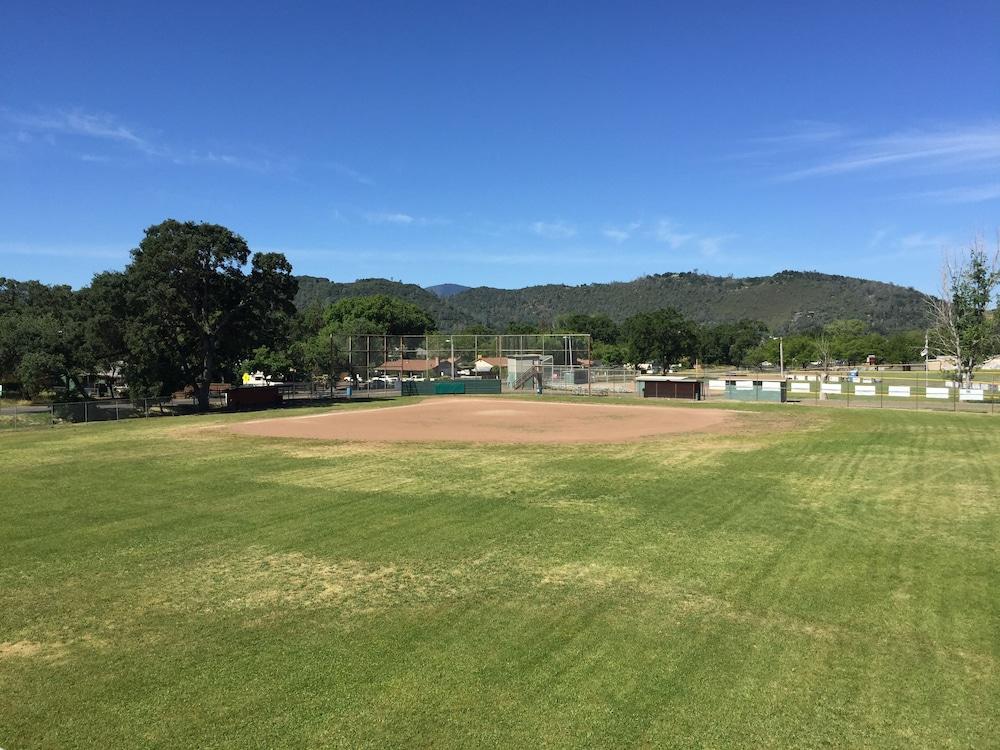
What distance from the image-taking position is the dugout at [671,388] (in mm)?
54250

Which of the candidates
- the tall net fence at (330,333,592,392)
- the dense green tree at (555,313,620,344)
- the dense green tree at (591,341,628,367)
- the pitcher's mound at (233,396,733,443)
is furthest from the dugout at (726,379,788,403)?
the dense green tree at (555,313,620,344)

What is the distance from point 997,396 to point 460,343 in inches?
1841

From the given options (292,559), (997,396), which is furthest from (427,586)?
(997,396)

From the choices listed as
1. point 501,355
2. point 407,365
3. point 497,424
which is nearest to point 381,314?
point 407,365

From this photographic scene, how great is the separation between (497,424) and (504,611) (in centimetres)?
2802

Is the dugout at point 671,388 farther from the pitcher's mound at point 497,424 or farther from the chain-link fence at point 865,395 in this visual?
the pitcher's mound at point 497,424

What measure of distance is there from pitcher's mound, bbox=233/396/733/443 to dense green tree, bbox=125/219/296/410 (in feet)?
37.6

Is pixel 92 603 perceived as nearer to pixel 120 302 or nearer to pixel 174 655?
pixel 174 655

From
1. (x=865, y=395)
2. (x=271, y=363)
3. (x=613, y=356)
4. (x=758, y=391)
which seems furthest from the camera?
(x=613, y=356)

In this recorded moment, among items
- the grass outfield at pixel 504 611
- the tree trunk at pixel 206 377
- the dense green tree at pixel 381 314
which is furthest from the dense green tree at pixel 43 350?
the dense green tree at pixel 381 314

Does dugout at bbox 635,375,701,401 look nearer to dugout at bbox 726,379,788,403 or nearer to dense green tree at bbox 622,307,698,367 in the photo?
dugout at bbox 726,379,788,403

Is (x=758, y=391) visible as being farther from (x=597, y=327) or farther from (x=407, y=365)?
(x=597, y=327)

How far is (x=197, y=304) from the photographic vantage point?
163 ft

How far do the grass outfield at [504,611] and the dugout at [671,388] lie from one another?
33.3 meters
